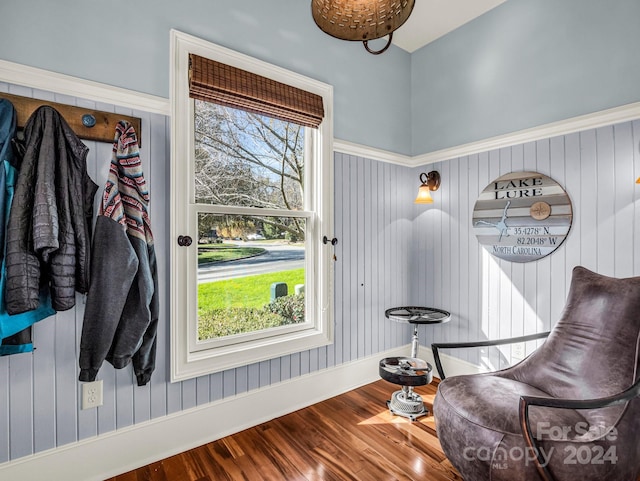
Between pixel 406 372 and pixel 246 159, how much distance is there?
1739mm

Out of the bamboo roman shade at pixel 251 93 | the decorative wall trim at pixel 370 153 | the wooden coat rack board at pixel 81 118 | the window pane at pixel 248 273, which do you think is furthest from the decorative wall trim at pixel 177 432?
the bamboo roman shade at pixel 251 93

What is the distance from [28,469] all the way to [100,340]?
0.65 metres

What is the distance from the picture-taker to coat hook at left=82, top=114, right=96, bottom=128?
1.59 meters

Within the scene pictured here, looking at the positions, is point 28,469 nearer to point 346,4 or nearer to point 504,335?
point 346,4

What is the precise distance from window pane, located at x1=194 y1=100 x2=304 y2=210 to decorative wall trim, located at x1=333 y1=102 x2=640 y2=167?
414 millimetres

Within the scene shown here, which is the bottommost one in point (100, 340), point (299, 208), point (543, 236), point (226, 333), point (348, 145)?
point (226, 333)

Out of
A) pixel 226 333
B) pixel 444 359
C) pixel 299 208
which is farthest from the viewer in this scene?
pixel 444 359

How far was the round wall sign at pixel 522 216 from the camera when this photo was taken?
7.18 ft

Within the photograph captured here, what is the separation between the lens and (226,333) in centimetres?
210

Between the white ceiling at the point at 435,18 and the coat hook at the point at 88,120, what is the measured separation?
2215 millimetres

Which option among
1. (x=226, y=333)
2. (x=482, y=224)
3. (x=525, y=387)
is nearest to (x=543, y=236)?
(x=482, y=224)

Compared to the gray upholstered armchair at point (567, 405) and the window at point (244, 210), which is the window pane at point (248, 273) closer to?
the window at point (244, 210)

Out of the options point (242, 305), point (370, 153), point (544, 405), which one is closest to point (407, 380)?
point (544, 405)

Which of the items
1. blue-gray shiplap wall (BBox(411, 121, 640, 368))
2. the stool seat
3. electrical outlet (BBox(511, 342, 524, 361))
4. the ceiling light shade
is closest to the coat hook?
the ceiling light shade
